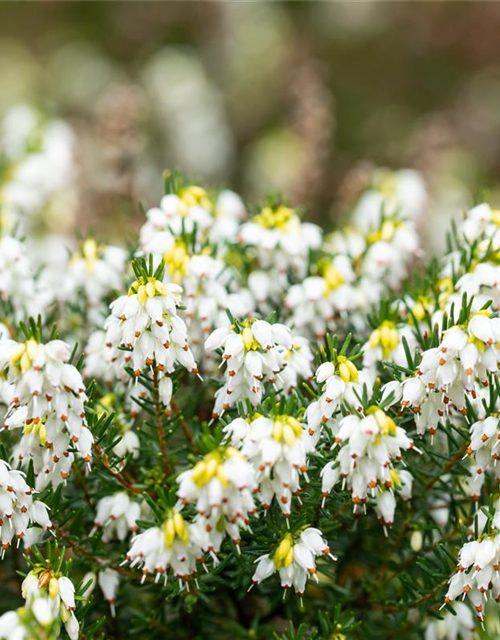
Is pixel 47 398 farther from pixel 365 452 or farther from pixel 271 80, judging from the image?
pixel 271 80

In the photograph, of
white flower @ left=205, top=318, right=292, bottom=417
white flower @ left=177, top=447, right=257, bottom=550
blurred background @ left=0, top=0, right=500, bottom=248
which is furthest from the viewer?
blurred background @ left=0, top=0, right=500, bottom=248

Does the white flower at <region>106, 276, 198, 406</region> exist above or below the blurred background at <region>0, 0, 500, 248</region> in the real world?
below

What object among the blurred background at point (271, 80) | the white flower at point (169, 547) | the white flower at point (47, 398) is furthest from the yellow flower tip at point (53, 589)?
the blurred background at point (271, 80)

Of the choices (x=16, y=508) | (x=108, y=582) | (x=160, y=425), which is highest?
(x=160, y=425)

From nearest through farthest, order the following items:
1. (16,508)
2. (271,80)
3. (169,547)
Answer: (169,547) → (16,508) → (271,80)

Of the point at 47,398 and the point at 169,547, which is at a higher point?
the point at 47,398

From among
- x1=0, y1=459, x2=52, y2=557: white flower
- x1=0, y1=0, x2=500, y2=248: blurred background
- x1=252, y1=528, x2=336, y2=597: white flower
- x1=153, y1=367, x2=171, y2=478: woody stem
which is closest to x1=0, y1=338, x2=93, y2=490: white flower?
x1=0, y1=459, x2=52, y2=557: white flower

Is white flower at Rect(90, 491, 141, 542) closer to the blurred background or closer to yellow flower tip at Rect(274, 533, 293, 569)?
yellow flower tip at Rect(274, 533, 293, 569)

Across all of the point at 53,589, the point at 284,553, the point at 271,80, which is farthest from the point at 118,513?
the point at 271,80

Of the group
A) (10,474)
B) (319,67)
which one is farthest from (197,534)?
(319,67)
